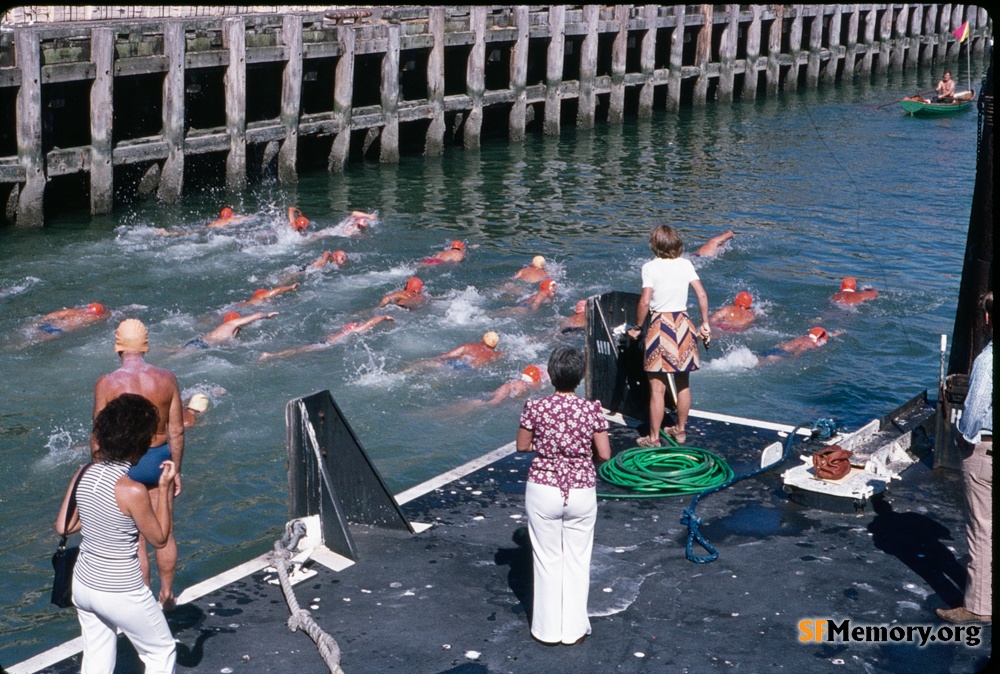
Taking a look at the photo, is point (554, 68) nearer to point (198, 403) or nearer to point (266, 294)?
point (266, 294)

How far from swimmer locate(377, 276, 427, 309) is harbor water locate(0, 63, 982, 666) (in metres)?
0.20

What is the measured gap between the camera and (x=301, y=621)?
6.57 metres

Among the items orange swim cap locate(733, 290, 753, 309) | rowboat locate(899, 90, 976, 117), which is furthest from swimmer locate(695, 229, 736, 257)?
rowboat locate(899, 90, 976, 117)

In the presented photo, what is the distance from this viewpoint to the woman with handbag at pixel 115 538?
5.20 metres

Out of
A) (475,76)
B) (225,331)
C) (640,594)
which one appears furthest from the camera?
(475,76)

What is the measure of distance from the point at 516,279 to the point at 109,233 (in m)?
8.16

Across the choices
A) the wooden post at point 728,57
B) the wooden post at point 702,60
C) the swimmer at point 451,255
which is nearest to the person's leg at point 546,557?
the swimmer at point 451,255

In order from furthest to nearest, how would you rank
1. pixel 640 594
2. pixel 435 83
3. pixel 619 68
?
pixel 619 68 < pixel 435 83 < pixel 640 594

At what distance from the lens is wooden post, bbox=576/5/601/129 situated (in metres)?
34.6

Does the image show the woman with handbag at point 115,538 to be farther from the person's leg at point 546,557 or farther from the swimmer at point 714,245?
the swimmer at point 714,245

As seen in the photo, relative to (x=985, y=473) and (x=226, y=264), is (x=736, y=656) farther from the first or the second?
(x=226, y=264)

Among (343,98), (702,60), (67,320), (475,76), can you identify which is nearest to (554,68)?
(475,76)

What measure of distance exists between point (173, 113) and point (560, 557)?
19.7m

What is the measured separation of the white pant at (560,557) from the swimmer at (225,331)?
33.9ft
